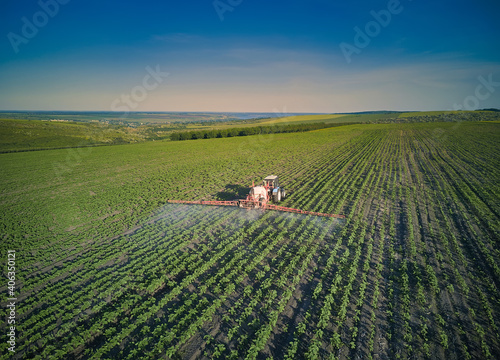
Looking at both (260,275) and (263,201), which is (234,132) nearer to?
(263,201)

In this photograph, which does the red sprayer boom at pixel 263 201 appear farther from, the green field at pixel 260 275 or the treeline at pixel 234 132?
the treeline at pixel 234 132

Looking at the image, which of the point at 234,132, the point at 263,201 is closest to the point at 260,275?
the point at 263,201

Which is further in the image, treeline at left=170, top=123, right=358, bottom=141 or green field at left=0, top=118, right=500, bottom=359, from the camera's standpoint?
treeline at left=170, top=123, right=358, bottom=141

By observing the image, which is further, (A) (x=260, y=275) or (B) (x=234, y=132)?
(B) (x=234, y=132)

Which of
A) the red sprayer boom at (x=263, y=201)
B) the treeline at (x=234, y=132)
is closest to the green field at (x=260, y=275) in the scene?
the red sprayer boom at (x=263, y=201)

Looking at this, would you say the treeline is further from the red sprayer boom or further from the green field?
the red sprayer boom

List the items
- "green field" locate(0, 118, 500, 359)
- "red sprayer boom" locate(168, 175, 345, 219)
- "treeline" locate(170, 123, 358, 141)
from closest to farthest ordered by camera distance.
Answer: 1. "green field" locate(0, 118, 500, 359)
2. "red sprayer boom" locate(168, 175, 345, 219)
3. "treeline" locate(170, 123, 358, 141)

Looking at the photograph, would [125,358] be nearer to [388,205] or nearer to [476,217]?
[388,205]

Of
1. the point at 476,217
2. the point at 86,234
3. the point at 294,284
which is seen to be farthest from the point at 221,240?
the point at 476,217

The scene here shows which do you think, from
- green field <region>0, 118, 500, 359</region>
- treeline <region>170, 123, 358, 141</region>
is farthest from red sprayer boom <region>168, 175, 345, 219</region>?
treeline <region>170, 123, 358, 141</region>
